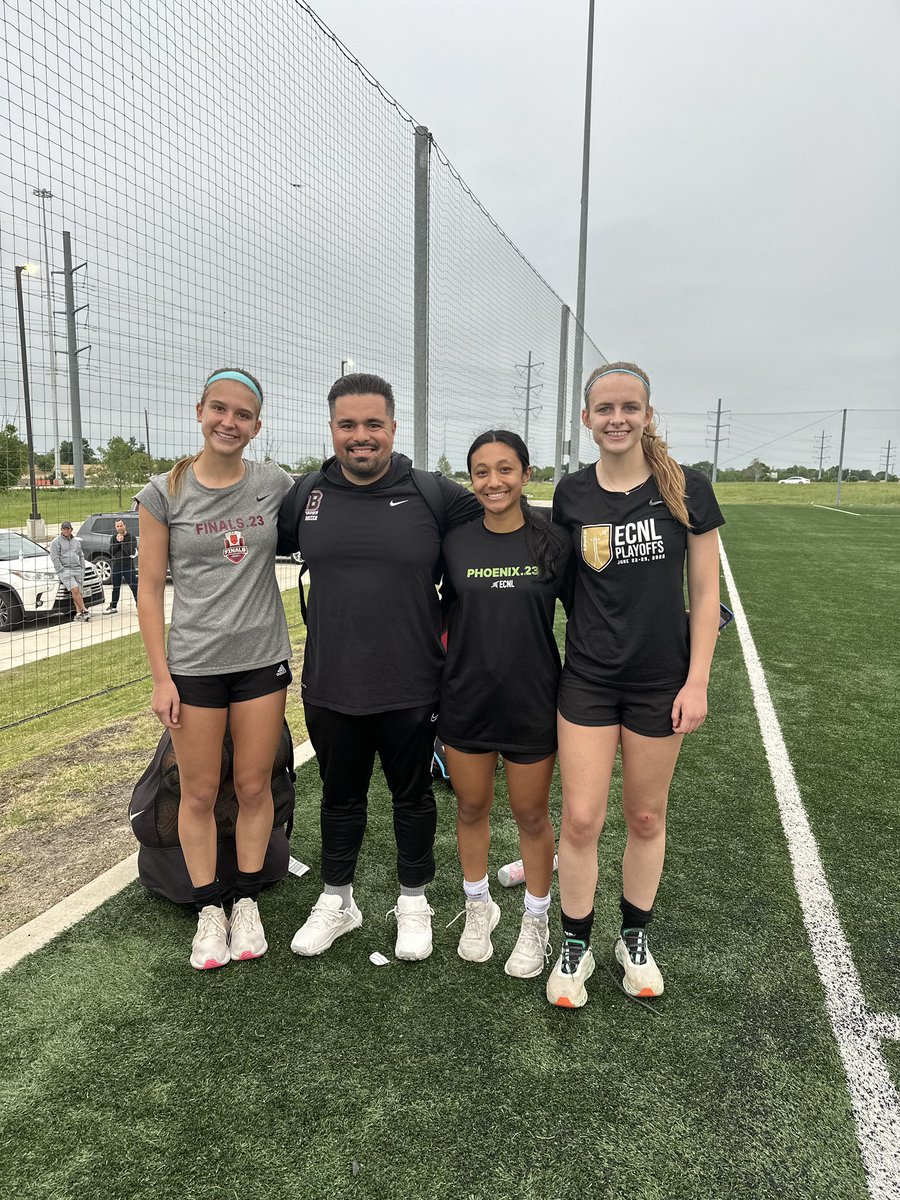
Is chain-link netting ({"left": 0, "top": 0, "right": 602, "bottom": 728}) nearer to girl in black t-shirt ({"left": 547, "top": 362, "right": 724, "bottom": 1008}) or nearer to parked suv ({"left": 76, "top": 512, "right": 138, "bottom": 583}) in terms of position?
girl in black t-shirt ({"left": 547, "top": 362, "right": 724, "bottom": 1008})

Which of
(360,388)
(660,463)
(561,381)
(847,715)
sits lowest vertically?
(847,715)

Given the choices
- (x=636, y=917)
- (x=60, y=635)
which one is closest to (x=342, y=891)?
(x=636, y=917)

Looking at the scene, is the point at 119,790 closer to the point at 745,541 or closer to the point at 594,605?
the point at 594,605

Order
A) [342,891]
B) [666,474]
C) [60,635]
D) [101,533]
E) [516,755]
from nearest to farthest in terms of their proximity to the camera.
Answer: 1. [666,474]
2. [516,755]
3. [342,891]
4. [60,635]
5. [101,533]

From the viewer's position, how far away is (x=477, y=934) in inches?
99.7

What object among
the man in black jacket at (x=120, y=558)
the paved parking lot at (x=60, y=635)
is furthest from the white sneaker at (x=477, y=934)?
the man in black jacket at (x=120, y=558)

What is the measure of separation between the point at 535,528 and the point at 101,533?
17.5 metres

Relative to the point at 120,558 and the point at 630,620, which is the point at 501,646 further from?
the point at 120,558

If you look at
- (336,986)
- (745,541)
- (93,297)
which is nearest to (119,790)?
(336,986)

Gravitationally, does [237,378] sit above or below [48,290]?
below

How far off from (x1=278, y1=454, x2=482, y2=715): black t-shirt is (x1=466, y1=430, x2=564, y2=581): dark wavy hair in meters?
0.23

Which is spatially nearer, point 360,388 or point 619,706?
point 619,706

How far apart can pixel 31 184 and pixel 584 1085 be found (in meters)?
4.73

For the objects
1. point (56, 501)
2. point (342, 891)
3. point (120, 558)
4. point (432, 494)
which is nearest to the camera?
point (432, 494)
